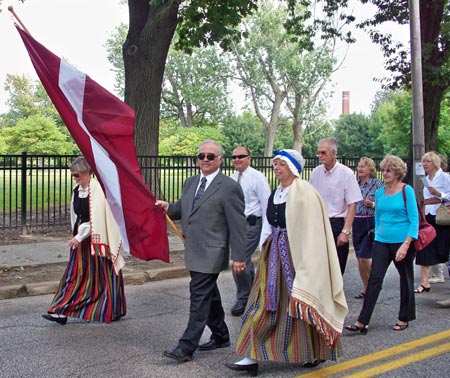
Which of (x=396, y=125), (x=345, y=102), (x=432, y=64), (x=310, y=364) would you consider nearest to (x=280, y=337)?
(x=310, y=364)

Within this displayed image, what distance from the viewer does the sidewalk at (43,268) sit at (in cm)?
776

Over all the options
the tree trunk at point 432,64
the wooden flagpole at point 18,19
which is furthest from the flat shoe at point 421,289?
the tree trunk at point 432,64

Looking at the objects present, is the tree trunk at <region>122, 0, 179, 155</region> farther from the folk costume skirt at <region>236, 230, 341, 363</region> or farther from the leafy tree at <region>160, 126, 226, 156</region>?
the leafy tree at <region>160, 126, 226, 156</region>

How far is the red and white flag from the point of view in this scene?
512 centimetres

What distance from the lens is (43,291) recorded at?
7.76m

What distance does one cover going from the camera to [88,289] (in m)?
6.11

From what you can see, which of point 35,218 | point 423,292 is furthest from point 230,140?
point 423,292

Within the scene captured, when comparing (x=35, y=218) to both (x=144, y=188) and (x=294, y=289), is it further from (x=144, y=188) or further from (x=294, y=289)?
(x=294, y=289)

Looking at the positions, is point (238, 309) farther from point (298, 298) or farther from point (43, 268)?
point (43, 268)

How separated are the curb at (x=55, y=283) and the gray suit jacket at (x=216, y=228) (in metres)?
3.44

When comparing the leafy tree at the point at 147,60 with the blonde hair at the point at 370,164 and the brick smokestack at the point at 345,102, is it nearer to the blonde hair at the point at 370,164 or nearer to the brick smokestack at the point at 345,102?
the blonde hair at the point at 370,164

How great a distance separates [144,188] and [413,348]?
8.81ft

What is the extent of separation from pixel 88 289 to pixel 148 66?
9143 millimetres

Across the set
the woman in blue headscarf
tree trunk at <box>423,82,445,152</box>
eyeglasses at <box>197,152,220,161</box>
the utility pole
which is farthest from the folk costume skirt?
tree trunk at <box>423,82,445,152</box>
